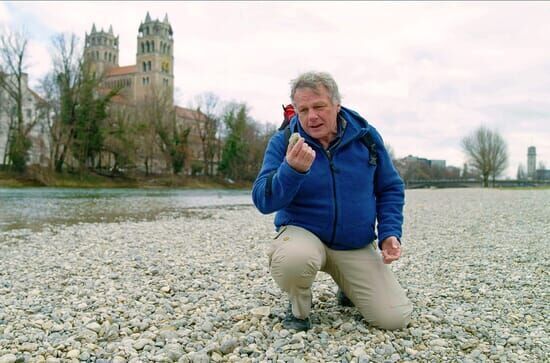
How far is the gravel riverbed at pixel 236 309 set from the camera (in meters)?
2.97

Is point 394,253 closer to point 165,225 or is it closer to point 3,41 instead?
point 165,225

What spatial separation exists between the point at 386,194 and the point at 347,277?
2.28 feet

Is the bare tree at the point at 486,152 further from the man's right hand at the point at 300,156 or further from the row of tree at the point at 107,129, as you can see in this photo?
the man's right hand at the point at 300,156

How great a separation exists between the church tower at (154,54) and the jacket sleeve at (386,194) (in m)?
108

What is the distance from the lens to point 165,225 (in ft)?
39.8

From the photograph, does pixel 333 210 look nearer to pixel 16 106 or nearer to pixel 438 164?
pixel 16 106

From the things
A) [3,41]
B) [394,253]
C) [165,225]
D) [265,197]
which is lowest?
[165,225]

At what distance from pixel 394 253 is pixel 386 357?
0.71 m

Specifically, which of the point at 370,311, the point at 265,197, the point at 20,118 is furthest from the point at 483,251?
the point at 20,118

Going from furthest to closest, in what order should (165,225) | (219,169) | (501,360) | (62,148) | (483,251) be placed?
(219,169), (62,148), (165,225), (483,251), (501,360)

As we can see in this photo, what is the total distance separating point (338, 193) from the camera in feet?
10.4

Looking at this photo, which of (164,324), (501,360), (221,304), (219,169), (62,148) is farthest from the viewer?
(219,169)

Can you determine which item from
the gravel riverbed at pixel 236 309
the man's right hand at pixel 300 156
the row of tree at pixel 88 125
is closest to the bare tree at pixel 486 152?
the row of tree at pixel 88 125

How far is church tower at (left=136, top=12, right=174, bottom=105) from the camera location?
353ft
